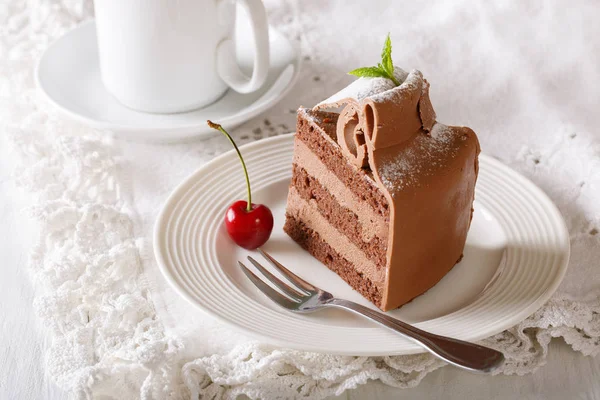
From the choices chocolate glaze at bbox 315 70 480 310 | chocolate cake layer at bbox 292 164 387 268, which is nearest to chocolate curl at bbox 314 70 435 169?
chocolate glaze at bbox 315 70 480 310

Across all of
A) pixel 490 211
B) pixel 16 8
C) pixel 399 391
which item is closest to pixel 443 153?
pixel 490 211

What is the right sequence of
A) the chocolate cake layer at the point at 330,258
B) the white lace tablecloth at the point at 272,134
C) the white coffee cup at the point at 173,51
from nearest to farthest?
the white lace tablecloth at the point at 272,134, the chocolate cake layer at the point at 330,258, the white coffee cup at the point at 173,51

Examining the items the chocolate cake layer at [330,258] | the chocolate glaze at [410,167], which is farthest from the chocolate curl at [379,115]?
the chocolate cake layer at [330,258]

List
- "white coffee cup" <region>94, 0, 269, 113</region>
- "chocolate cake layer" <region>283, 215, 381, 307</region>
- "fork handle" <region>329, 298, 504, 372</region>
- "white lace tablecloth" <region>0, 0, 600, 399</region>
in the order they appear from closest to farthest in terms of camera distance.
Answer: "fork handle" <region>329, 298, 504, 372</region>
"white lace tablecloth" <region>0, 0, 600, 399</region>
"chocolate cake layer" <region>283, 215, 381, 307</region>
"white coffee cup" <region>94, 0, 269, 113</region>

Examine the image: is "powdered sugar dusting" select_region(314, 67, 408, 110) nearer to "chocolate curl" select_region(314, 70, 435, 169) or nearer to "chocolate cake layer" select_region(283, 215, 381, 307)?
"chocolate curl" select_region(314, 70, 435, 169)

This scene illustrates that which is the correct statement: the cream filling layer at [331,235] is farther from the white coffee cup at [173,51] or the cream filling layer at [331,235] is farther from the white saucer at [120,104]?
the white coffee cup at [173,51]

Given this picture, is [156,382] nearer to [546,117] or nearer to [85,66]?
[85,66]
